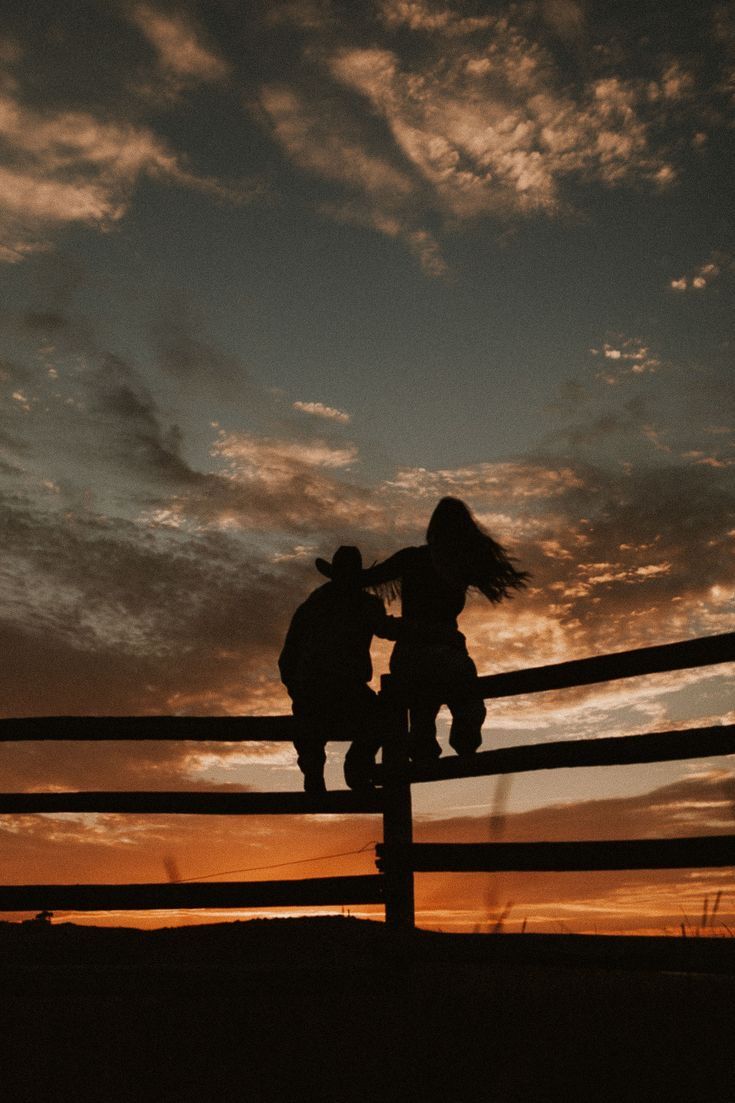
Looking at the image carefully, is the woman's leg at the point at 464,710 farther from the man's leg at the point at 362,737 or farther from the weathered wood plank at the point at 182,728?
the weathered wood plank at the point at 182,728

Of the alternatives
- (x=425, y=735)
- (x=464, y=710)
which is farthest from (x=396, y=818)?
(x=464, y=710)

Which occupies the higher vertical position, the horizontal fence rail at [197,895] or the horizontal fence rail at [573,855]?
the horizontal fence rail at [573,855]

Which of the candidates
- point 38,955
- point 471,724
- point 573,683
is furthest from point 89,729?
point 573,683

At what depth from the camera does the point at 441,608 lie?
18.9ft

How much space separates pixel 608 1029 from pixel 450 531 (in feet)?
9.05

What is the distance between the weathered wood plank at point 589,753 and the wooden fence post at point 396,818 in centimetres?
12

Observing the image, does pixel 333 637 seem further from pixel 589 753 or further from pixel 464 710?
pixel 589 753

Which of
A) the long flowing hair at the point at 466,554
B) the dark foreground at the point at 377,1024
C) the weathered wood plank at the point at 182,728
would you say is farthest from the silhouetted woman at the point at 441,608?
the dark foreground at the point at 377,1024

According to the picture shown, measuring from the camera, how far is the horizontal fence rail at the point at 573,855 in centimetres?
461

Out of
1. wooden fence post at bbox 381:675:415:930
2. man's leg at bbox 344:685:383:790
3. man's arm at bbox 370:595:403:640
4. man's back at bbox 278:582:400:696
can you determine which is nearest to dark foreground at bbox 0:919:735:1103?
wooden fence post at bbox 381:675:415:930

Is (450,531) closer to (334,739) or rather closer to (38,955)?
(334,739)

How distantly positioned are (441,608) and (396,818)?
1257 millimetres

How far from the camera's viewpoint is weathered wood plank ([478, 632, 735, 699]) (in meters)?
4.65

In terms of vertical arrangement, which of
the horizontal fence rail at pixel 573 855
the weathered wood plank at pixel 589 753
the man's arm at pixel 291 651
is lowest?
the horizontal fence rail at pixel 573 855
